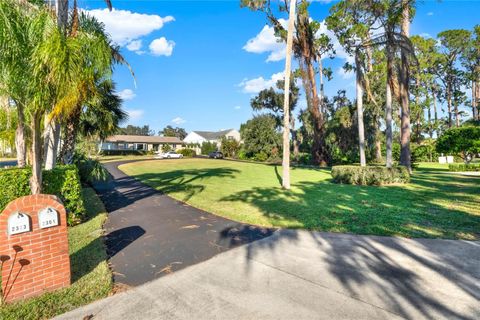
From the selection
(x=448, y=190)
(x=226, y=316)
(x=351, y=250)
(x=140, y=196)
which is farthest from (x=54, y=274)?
(x=448, y=190)

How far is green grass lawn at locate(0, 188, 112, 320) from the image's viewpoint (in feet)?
10.4

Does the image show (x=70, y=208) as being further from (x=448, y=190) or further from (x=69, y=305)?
(x=448, y=190)

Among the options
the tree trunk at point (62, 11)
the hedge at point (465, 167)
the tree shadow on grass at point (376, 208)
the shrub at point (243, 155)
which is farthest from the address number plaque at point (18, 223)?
the shrub at point (243, 155)

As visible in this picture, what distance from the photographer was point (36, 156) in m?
5.68

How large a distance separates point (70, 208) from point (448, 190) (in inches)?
557

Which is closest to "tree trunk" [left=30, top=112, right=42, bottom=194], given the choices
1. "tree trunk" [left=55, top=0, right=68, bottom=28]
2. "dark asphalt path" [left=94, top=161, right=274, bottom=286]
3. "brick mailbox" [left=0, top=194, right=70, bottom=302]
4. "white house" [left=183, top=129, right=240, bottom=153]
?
"dark asphalt path" [left=94, top=161, right=274, bottom=286]

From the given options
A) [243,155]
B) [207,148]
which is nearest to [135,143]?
[207,148]

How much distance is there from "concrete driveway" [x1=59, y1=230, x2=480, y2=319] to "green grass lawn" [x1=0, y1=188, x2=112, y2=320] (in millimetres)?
253

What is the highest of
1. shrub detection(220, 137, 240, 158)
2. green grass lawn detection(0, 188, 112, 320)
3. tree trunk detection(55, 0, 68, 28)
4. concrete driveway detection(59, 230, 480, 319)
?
tree trunk detection(55, 0, 68, 28)

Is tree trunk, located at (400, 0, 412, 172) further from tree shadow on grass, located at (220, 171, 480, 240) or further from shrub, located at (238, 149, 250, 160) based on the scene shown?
shrub, located at (238, 149, 250, 160)

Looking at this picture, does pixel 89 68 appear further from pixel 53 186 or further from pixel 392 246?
pixel 392 246

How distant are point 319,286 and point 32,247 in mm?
4030

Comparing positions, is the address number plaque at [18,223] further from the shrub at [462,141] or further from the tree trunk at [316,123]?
the tree trunk at [316,123]

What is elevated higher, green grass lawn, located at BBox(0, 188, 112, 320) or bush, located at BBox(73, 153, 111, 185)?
bush, located at BBox(73, 153, 111, 185)
